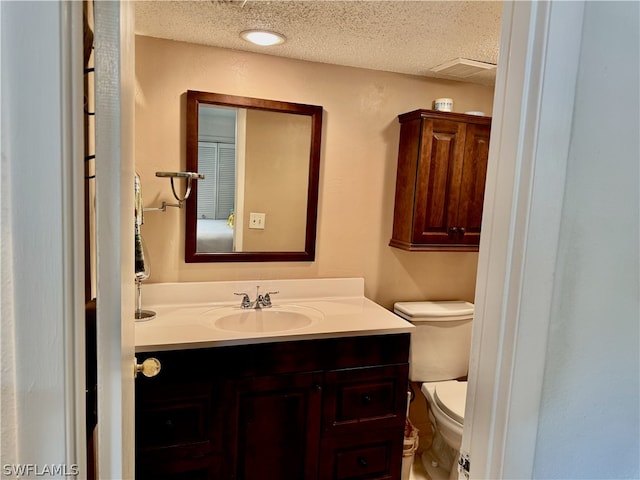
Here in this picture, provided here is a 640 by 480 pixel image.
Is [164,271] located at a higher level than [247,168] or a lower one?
lower

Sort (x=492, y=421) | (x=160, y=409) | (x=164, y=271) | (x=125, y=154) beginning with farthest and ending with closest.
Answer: (x=164, y=271)
(x=160, y=409)
(x=492, y=421)
(x=125, y=154)

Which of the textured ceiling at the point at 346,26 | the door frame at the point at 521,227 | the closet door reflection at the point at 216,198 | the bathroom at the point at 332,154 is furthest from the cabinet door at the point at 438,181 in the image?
the door frame at the point at 521,227

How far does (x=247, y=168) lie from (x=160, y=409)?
1.12m

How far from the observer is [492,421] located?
79 centimetres

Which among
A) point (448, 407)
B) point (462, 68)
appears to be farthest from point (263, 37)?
point (448, 407)

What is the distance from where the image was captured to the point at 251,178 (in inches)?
83.9

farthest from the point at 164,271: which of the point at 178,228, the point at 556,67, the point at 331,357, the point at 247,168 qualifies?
the point at 556,67

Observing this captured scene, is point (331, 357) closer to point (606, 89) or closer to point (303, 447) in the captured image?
point (303, 447)

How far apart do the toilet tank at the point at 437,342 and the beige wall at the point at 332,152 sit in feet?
0.75

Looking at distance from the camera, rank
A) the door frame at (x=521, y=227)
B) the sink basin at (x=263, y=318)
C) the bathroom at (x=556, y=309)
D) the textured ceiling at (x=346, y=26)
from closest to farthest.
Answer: the bathroom at (x=556, y=309)
the door frame at (x=521, y=227)
the textured ceiling at (x=346, y=26)
the sink basin at (x=263, y=318)

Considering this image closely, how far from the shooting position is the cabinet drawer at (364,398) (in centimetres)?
183

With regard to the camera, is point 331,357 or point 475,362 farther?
point 331,357

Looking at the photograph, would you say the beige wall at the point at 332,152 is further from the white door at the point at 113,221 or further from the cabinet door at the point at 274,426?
the white door at the point at 113,221

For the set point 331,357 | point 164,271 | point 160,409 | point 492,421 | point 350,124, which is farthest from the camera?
point 350,124
